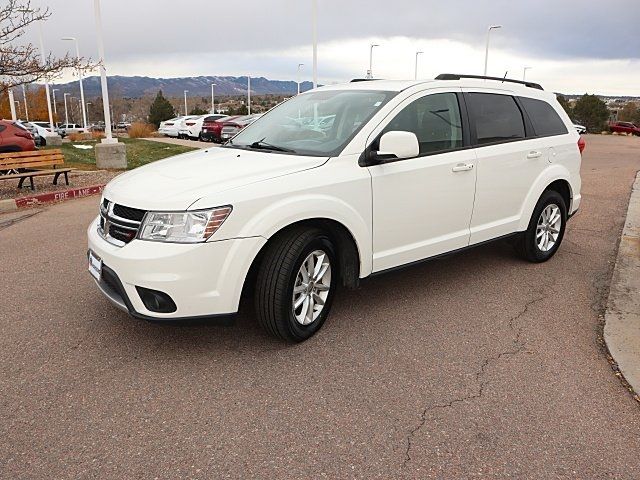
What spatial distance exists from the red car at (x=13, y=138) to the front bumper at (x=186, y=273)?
1112 cm

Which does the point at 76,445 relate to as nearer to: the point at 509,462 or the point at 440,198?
the point at 509,462

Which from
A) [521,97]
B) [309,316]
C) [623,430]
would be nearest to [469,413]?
[623,430]

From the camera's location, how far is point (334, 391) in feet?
10.4

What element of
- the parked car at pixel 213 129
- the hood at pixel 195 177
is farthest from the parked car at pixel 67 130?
the hood at pixel 195 177

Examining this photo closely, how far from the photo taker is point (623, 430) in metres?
2.85

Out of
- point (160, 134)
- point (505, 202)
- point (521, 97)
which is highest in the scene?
point (521, 97)

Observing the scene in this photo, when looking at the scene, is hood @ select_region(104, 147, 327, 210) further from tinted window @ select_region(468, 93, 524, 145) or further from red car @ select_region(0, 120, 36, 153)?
red car @ select_region(0, 120, 36, 153)

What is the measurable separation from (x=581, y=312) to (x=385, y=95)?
7.82 feet

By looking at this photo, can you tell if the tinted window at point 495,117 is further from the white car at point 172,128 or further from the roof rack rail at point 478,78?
the white car at point 172,128

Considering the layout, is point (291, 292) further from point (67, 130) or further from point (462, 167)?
point (67, 130)

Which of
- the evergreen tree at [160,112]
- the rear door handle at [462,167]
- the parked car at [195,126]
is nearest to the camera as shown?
the rear door handle at [462,167]

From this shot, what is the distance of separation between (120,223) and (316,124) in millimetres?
1755

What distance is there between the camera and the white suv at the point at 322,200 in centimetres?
324

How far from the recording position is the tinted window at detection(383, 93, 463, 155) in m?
4.21
